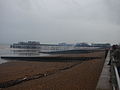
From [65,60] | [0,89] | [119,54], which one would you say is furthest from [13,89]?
[65,60]

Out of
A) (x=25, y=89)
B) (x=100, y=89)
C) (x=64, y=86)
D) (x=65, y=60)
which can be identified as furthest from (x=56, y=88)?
(x=65, y=60)

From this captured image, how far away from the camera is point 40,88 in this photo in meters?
9.06

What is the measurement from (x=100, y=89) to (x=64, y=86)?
4920mm

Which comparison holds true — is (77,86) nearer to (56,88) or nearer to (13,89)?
(56,88)

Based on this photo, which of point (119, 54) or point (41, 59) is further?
point (41, 59)

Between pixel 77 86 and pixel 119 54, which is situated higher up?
pixel 119 54

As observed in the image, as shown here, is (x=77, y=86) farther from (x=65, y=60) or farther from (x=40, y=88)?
(x=65, y=60)

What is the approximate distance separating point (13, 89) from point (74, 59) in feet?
77.7

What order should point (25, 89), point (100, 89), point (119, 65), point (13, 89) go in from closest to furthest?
point (100, 89)
point (119, 65)
point (25, 89)
point (13, 89)

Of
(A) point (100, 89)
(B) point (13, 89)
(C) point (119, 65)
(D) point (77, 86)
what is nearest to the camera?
(A) point (100, 89)

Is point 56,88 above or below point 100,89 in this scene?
below

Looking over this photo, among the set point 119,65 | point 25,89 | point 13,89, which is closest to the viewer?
point 119,65

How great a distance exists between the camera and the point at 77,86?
8609mm

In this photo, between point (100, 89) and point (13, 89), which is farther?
point (13, 89)
